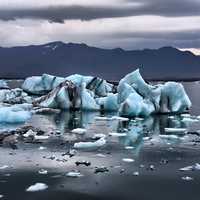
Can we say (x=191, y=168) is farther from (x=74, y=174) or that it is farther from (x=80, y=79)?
(x=80, y=79)

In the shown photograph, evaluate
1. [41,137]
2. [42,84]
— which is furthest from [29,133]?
[42,84]

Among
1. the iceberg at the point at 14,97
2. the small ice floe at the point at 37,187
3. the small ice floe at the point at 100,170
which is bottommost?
the small ice floe at the point at 37,187

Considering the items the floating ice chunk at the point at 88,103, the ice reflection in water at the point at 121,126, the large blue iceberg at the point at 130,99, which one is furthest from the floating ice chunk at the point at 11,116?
the floating ice chunk at the point at 88,103

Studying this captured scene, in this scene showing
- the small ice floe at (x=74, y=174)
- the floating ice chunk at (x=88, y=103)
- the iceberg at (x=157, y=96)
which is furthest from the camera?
the floating ice chunk at (x=88, y=103)

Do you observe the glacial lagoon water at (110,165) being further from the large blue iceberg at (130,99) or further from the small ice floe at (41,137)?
the large blue iceberg at (130,99)

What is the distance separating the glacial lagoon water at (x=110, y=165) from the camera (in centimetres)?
1141

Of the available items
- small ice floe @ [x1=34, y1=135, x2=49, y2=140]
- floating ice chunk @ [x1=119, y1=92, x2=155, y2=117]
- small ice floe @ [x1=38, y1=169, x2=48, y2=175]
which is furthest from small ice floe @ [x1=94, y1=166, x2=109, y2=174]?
floating ice chunk @ [x1=119, y1=92, x2=155, y2=117]

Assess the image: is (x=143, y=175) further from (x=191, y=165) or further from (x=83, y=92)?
(x=83, y=92)

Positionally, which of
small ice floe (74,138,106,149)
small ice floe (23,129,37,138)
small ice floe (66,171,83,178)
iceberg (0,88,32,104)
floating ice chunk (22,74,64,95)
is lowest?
small ice floe (66,171,83,178)

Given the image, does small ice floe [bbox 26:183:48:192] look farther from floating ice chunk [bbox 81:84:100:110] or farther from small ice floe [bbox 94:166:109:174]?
floating ice chunk [bbox 81:84:100:110]

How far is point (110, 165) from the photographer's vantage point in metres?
Result: 14.0

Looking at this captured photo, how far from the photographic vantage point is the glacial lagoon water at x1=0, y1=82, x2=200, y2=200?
11410 mm

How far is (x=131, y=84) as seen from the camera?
98.8ft

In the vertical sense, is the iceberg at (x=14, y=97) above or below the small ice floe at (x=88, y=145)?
above
